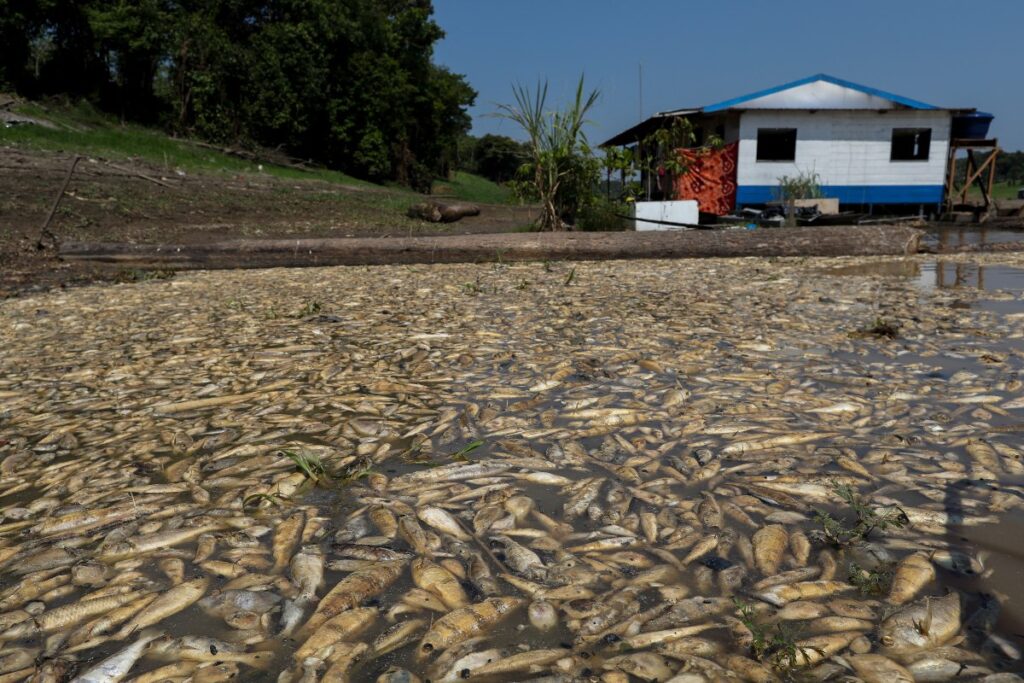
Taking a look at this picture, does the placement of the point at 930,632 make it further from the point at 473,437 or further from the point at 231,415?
the point at 231,415

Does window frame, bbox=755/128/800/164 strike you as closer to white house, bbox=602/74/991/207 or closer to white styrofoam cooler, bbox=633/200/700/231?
white house, bbox=602/74/991/207

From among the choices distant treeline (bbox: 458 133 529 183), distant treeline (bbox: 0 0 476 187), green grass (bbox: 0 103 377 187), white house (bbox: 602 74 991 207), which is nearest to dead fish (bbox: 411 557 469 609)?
green grass (bbox: 0 103 377 187)

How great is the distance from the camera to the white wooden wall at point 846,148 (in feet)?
66.1

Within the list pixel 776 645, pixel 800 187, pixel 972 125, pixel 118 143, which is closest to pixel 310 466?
pixel 776 645

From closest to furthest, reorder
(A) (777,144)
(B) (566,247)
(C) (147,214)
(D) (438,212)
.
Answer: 1. (B) (566,247)
2. (C) (147,214)
3. (D) (438,212)
4. (A) (777,144)

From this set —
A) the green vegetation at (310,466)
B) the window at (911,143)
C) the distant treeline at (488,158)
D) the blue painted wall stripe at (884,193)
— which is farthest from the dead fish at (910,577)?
the distant treeline at (488,158)

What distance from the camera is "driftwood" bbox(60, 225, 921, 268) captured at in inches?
361

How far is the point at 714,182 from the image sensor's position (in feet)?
68.1

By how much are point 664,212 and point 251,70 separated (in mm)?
21638

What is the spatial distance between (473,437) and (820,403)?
152 centimetres

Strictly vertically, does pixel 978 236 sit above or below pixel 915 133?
below

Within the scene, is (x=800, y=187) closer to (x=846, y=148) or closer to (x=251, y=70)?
(x=846, y=148)

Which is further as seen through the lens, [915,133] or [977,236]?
[915,133]

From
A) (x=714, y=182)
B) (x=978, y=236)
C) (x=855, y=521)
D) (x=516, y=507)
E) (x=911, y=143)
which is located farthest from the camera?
(x=911, y=143)
